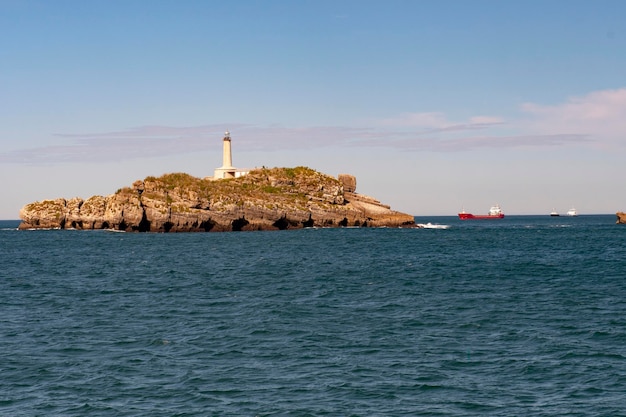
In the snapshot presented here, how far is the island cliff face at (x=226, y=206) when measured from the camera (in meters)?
134

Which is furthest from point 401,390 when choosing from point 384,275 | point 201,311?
point 384,275

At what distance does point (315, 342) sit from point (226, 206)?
108 metres

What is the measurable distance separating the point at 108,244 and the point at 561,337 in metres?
83.8

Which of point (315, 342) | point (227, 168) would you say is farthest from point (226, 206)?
point (315, 342)

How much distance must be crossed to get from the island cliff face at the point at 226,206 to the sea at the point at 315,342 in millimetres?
71057

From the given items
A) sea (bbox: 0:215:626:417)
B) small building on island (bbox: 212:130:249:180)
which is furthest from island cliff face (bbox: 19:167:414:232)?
sea (bbox: 0:215:626:417)

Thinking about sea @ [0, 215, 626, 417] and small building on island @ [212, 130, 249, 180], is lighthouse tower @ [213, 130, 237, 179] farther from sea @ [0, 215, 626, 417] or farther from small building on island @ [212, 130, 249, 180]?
sea @ [0, 215, 626, 417]

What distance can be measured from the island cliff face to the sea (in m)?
71.1

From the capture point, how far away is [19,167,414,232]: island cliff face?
134 meters

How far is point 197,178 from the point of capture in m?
153

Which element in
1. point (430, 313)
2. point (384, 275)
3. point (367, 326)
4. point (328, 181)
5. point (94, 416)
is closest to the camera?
point (94, 416)

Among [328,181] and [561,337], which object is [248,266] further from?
[328,181]

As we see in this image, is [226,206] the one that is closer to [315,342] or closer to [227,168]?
[227,168]

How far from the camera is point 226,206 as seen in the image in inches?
5404
